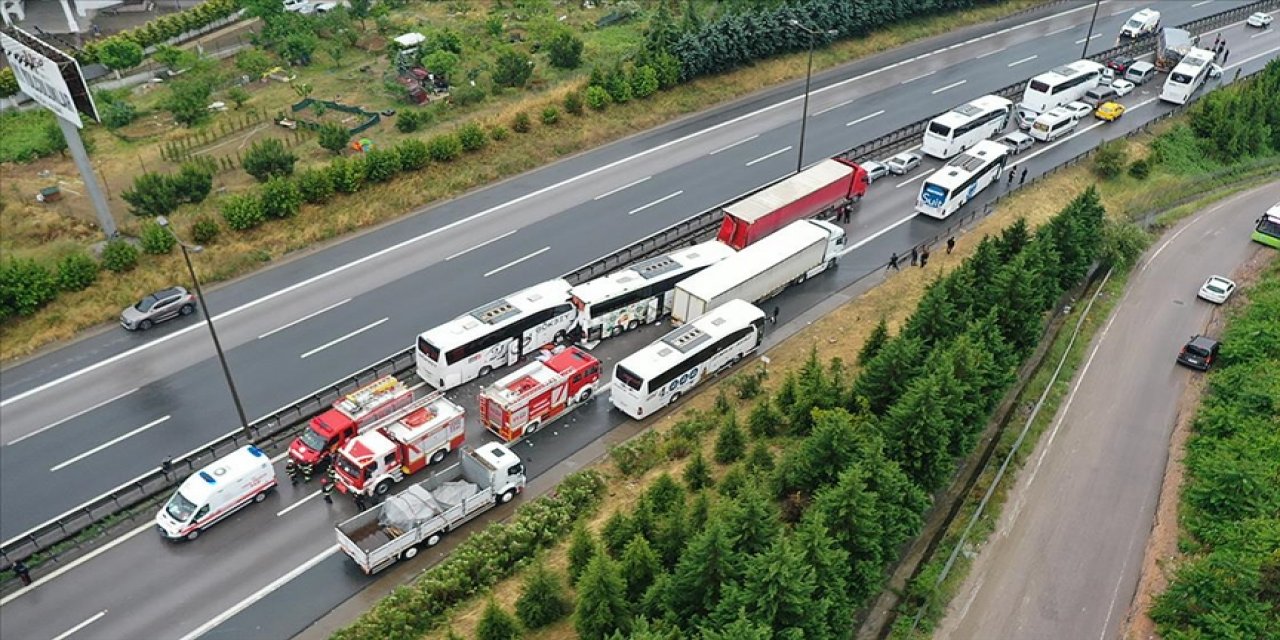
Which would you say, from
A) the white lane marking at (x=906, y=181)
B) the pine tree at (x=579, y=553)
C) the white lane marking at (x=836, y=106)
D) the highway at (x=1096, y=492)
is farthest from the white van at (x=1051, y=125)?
the pine tree at (x=579, y=553)

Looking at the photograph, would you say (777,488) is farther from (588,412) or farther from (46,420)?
(46,420)

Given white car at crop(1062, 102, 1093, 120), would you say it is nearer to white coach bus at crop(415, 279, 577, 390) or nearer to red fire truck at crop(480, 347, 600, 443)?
white coach bus at crop(415, 279, 577, 390)

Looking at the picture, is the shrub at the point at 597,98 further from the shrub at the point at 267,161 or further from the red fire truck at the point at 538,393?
the red fire truck at the point at 538,393

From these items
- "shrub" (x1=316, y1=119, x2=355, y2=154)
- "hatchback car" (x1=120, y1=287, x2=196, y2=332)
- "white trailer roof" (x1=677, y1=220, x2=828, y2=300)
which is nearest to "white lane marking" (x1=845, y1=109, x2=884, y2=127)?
"white trailer roof" (x1=677, y1=220, x2=828, y2=300)

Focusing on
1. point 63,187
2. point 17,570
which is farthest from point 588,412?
point 63,187

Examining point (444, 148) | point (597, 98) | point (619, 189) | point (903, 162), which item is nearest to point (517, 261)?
point (619, 189)

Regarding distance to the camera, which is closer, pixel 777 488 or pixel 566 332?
pixel 777 488
